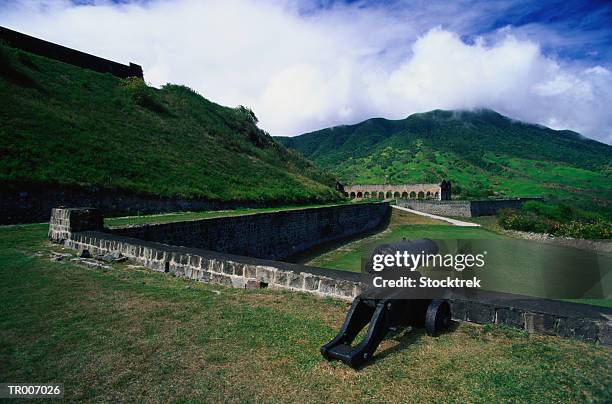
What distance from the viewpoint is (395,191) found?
59719 mm

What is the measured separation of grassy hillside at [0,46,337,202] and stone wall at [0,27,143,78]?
Result: 5.91 ft

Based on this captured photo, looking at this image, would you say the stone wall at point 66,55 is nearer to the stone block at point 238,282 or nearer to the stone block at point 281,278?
the stone block at point 238,282

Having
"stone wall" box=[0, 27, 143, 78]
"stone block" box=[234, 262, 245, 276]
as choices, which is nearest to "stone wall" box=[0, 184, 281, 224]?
"stone block" box=[234, 262, 245, 276]

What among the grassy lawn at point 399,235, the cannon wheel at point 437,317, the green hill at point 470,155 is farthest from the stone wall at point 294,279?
the green hill at point 470,155

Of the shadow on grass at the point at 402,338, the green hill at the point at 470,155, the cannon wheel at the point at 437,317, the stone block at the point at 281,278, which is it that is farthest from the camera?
the green hill at the point at 470,155

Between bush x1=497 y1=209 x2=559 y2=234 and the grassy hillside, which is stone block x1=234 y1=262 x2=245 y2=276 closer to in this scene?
the grassy hillside

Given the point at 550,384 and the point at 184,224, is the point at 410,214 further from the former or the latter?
the point at 550,384

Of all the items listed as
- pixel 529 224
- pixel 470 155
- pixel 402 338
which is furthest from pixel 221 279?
pixel 470 155

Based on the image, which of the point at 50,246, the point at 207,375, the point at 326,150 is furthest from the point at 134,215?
the point at 326,150

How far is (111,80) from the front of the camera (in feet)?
99.2

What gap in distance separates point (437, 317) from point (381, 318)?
2.69 ft

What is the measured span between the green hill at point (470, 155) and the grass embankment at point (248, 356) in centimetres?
5279

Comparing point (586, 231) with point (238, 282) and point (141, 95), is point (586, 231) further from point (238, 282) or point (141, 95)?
point (141, 95)

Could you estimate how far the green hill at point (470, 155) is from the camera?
7044 cm
